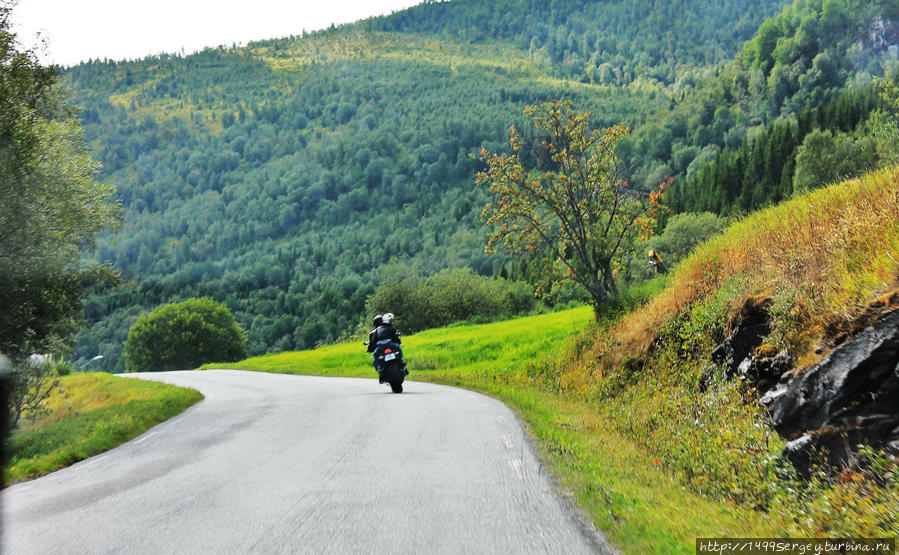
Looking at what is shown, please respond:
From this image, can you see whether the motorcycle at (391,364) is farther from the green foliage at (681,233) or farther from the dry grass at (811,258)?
the green foliage at (681,233)

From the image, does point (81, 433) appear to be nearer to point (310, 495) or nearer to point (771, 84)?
point (310, 495)

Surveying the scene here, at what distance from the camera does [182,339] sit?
9625 cm

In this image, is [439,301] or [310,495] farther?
[439,301]

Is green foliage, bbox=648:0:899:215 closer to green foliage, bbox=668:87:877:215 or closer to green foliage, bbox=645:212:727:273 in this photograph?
green foliage, bbox=668:87:877:215

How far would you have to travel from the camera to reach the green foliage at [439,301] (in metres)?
81.6

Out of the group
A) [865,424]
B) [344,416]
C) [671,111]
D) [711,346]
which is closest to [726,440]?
[865,424]

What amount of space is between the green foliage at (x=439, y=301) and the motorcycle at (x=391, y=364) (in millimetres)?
60076

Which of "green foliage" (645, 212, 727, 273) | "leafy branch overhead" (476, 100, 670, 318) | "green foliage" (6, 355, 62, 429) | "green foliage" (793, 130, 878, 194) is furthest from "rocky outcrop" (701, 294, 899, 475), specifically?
"green foliage" (793, 130, 878, 194)

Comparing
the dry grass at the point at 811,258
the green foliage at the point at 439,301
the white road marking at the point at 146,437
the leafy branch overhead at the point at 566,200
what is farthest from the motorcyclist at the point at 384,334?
the green foliage at the point at 439,301

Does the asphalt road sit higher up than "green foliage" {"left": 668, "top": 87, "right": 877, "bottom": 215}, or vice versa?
the asphalt road

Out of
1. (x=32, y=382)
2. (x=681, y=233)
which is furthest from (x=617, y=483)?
(x=681, y=233)

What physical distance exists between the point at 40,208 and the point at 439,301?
215 feet

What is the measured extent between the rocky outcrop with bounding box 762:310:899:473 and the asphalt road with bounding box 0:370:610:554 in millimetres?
2673

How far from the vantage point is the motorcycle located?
63.3ft
